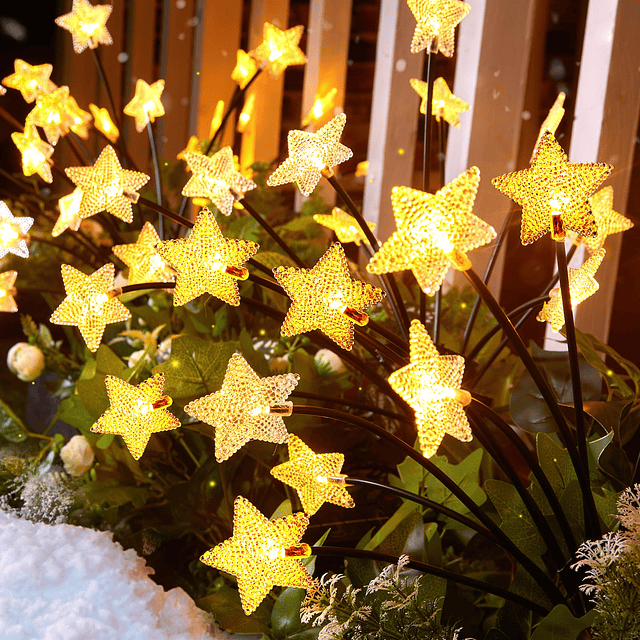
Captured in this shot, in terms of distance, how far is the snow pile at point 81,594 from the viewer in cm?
46

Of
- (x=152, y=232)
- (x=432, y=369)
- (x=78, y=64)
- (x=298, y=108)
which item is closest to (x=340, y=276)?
(x=432, y=369)

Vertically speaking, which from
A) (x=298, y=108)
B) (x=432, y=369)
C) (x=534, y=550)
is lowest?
(x=534, y=550)

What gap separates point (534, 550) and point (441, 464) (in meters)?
0.09

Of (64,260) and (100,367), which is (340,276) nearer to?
(100,367)

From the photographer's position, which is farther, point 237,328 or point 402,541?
point 237,328

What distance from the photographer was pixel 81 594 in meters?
0.49

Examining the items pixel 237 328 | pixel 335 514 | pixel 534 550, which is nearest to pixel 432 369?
pixel 534 550

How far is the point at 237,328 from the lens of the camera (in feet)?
2.40

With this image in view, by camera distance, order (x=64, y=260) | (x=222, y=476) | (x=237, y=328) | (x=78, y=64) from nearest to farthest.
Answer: (x=222, y=476) → (x=237, y=328) → (x=64, y=260) → (x=78, y=64)

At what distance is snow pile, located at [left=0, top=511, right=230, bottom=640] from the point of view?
461 millimetres

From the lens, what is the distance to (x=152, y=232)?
47 centimetres

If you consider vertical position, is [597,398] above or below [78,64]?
below

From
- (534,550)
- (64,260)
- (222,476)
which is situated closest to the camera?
(534,550)

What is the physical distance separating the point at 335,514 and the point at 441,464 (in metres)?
0.11
